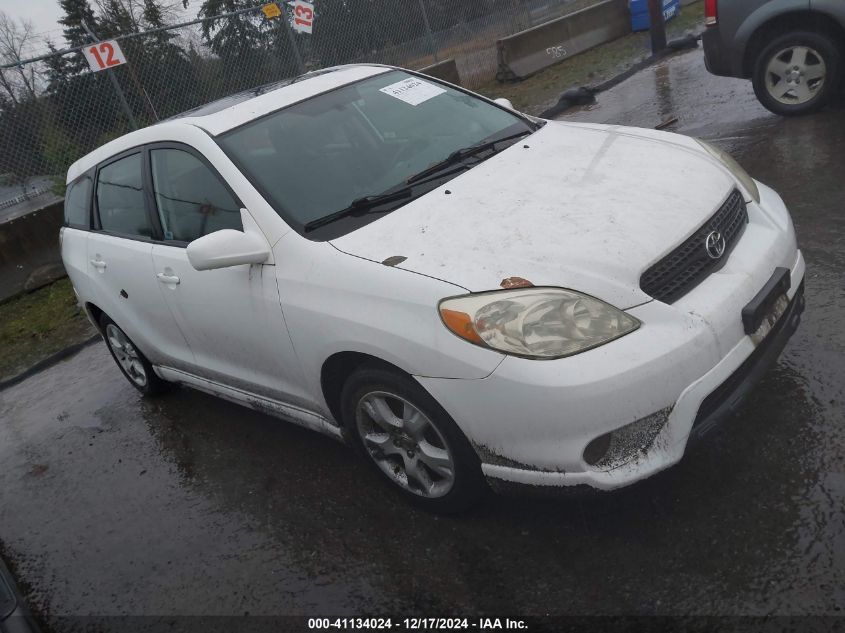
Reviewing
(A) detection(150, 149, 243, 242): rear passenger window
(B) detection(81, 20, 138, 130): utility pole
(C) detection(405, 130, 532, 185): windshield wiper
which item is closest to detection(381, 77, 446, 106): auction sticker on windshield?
(C) detection(405, 130, 532, 185): windshield wiper

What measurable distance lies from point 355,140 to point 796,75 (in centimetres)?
498

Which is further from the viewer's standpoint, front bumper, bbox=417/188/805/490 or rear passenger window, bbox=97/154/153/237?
rear passenger window, bbox=97/154/153/237

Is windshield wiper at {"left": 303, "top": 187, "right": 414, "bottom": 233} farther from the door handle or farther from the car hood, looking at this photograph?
the door handle

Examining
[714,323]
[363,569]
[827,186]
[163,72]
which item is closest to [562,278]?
[714,323]

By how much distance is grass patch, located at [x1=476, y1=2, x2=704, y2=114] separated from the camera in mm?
12250

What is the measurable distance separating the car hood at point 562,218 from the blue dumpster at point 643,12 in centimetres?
1323

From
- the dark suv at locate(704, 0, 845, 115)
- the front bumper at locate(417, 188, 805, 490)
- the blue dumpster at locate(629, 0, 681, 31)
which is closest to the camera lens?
the front bumper at locate(417, 188, 805, 490)

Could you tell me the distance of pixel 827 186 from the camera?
545cm

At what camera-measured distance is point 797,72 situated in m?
6.90

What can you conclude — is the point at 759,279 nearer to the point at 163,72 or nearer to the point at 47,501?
the point at 47,501

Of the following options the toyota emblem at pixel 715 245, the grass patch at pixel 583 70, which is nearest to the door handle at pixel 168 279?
the toyota emblem at pixel 715 245

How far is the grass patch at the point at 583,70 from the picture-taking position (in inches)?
482

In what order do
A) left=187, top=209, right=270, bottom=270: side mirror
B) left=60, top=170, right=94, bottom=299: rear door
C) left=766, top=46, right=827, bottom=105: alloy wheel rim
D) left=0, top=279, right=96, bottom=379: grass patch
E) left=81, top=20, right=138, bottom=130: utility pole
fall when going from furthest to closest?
left=81, top=20, right=138, bottom=130: utility pole
left=0, top=279, right=96, bottom=379: grass patch
left=766, top=46, right=827, bottom=105: alloy wheel rim
left=60, top=170, right=94, bottom=299: rear door
left=187, top=209, right=270, bottom=270: side mirror

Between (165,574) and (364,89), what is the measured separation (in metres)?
2.59
